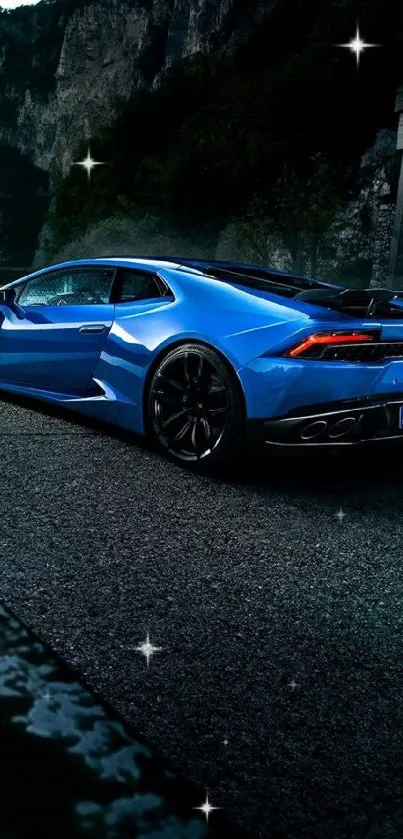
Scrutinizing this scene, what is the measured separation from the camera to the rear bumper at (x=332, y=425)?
4.34 meters

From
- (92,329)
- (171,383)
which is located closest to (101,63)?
(92,329)

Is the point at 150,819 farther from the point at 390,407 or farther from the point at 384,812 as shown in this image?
the point at 390,407

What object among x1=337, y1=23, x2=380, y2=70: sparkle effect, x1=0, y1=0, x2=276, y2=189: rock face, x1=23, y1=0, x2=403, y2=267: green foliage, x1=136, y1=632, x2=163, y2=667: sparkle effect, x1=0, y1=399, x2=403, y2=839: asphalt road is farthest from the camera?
x1=0, y1=0, x2=276, y2=189: rock face

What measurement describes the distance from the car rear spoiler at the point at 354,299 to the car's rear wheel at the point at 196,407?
601 millimetres

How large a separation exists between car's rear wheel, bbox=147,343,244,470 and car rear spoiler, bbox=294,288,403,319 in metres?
0.60

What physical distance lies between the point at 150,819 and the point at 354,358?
12.0ft

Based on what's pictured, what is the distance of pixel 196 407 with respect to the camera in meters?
4.73

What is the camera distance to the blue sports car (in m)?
4.34

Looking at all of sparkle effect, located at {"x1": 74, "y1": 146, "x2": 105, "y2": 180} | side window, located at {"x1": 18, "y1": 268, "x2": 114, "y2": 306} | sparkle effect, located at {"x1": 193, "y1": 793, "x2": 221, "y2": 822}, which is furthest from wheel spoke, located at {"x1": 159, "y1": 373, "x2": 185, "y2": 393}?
sparkle effect, located at {"x1": 74, "y1": 146, "x2": 105, "y2": 180}

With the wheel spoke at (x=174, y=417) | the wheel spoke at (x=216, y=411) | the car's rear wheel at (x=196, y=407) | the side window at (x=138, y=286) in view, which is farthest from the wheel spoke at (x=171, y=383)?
the side window at (x=138, y=286)

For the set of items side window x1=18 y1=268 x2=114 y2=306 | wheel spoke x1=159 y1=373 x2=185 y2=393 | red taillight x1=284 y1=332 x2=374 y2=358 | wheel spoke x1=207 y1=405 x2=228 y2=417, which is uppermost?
side window x1=18 y1=268 x2=114 y2=306

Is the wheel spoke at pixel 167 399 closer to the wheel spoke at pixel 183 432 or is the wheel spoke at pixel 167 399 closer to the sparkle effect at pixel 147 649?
the wheel spoke at pixel 183 432

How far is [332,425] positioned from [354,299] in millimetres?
727

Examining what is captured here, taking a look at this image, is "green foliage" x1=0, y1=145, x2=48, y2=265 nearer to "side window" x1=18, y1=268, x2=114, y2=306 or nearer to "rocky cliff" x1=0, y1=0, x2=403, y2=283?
"rocky cliff" x1=0, y1=0, x2=403, y2=283
